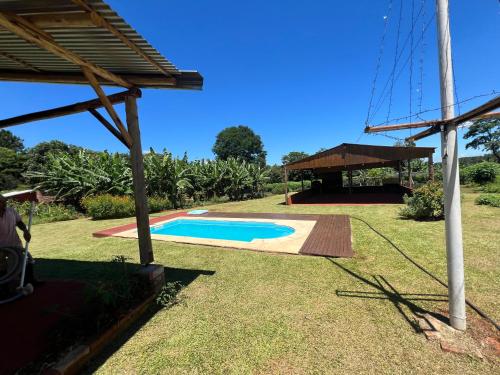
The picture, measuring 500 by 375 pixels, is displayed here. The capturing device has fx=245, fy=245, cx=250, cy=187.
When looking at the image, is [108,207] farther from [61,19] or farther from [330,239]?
[61,19]

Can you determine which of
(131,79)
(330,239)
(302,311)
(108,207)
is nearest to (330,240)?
(330,239)

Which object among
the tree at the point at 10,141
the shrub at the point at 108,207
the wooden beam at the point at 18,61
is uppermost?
the tree at the point at 10,141

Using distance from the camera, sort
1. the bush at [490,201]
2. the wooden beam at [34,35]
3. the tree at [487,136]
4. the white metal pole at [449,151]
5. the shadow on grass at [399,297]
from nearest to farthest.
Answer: the wooden beam at [34,35]
the white metal pole at [449,151]
the shadow on grass at [399,297]
the bush at [490,201]
the tree at [487,136]

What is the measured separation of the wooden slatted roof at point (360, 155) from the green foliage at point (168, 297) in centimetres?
1402

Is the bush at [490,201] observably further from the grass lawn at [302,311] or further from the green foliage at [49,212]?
the green foliage at [49,212]

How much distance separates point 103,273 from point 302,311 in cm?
377

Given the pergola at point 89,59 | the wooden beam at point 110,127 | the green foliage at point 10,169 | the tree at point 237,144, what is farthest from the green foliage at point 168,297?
the tree at point 237,144

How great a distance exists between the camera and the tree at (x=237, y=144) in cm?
5669

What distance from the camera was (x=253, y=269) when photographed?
523 cm

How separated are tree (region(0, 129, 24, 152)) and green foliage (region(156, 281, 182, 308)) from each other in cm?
6596

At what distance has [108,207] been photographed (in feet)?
44.3

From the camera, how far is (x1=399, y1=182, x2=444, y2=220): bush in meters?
8.77

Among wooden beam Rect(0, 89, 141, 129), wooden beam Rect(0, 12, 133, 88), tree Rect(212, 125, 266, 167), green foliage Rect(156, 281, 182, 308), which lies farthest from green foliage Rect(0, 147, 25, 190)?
wooden beam Rect(0, 12, 133, 88)

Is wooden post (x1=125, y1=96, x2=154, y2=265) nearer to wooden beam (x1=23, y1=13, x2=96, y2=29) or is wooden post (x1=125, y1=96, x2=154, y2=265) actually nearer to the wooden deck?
wooden beam (x1=23, y1=13, x2=96, y2=29)
